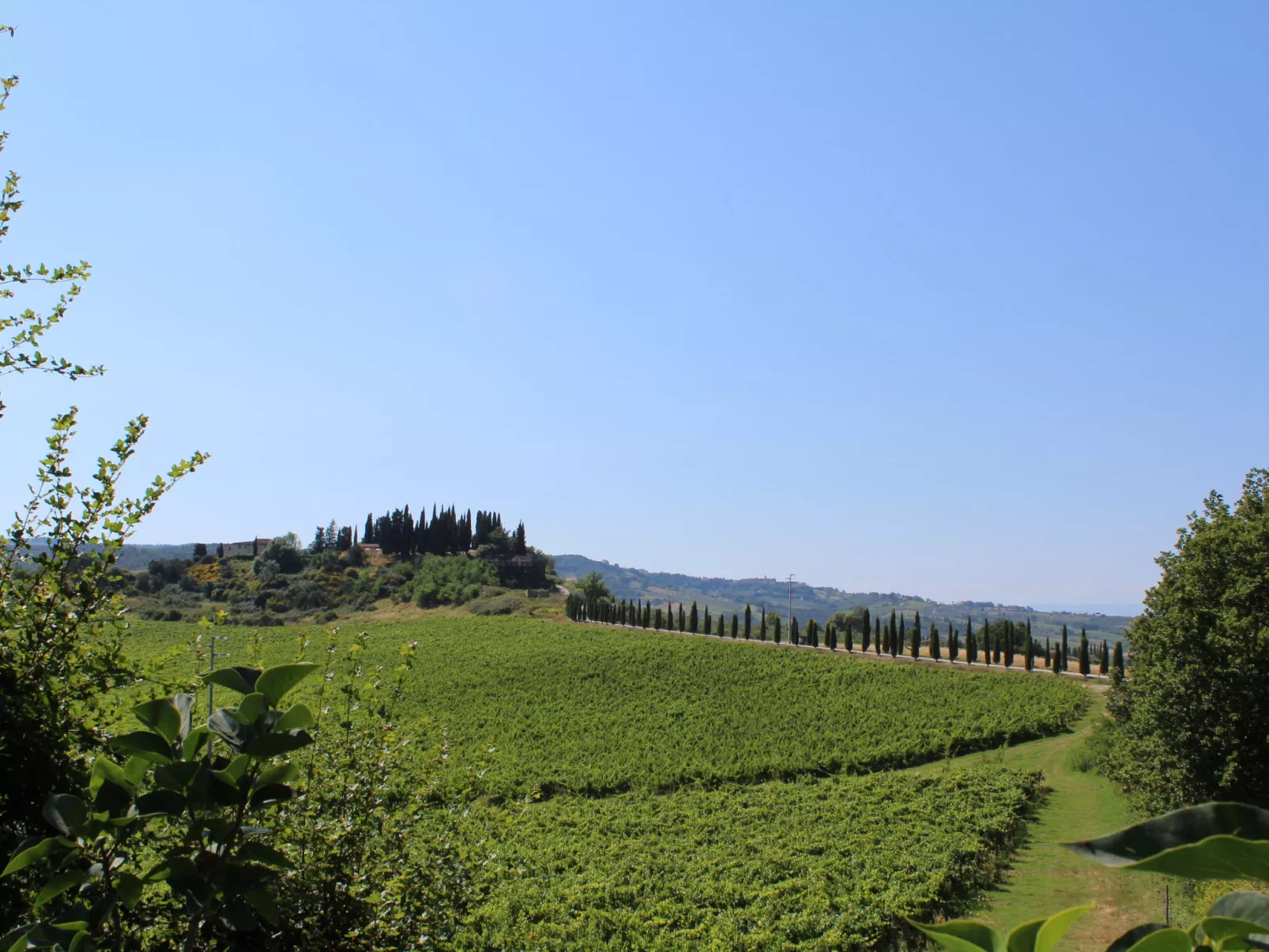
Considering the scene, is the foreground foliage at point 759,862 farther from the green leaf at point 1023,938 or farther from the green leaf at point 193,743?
the green leaf at point 1023,938

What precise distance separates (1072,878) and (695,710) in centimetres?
1797

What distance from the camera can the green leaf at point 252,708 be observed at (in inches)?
60.7

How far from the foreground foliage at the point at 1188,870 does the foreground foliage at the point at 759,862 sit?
8.33 meters

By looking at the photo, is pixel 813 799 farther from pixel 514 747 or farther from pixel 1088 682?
pixel 1088 682

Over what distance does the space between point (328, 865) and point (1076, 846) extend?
3664mm

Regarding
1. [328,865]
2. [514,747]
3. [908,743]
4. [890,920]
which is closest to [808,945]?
[890,920]

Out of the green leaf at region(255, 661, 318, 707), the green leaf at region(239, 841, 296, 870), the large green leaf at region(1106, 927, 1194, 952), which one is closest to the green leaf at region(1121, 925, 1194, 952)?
the large green leaf at region(1106, 927, 1194, 952)

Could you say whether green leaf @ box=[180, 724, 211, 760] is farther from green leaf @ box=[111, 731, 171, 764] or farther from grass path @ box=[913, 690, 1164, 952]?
grass path @ box=[913, 690, 1164, 952]

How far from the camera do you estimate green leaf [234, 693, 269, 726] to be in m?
1.54

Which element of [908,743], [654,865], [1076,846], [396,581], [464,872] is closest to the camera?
[1076,846]

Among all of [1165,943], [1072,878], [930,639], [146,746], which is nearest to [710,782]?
[1072,878]

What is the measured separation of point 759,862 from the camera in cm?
1661

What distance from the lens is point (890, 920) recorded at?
43.2 feet

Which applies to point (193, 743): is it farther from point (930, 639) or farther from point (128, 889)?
point (930, 639)
